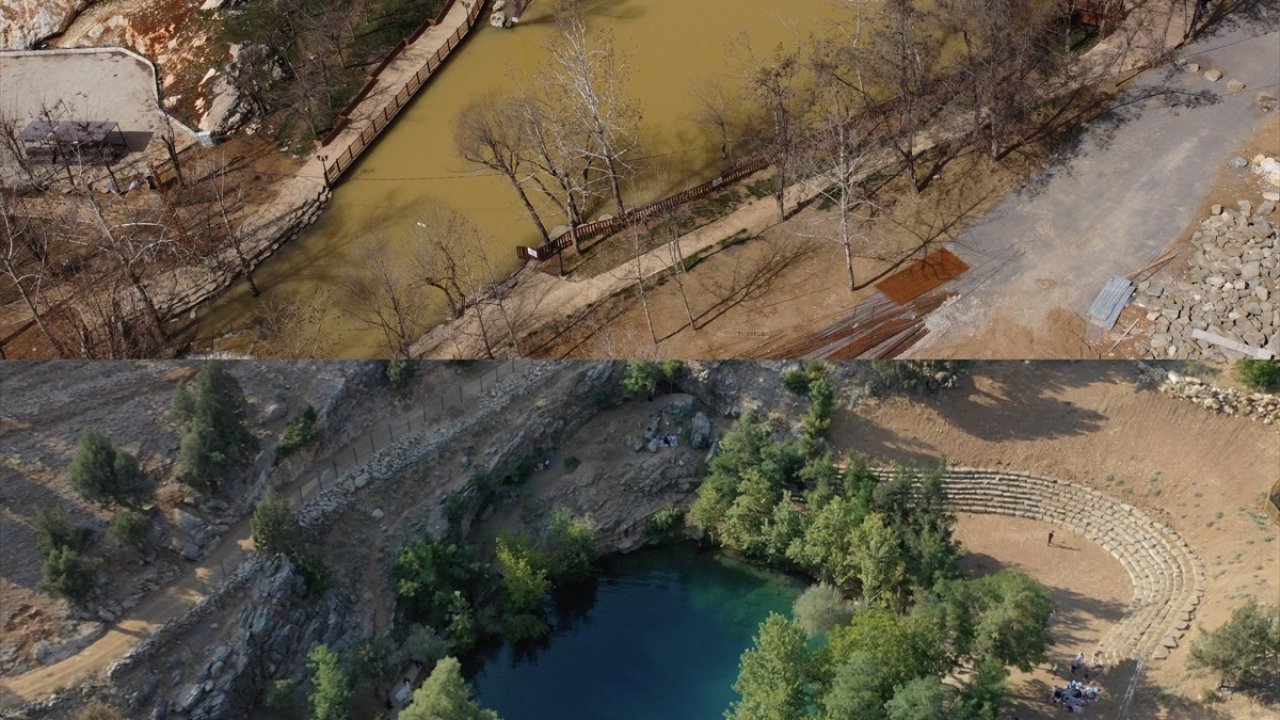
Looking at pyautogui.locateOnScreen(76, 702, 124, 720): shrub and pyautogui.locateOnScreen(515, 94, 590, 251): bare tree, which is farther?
pyautogui.locateOnScreen(515, 94, 590, 251): bare tree

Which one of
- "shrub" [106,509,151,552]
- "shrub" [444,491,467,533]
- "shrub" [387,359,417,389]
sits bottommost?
"shrub" [444,491,467,533]

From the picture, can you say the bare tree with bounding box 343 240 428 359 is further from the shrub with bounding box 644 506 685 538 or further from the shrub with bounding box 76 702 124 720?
the shrub with bounding box 76 702 124 720

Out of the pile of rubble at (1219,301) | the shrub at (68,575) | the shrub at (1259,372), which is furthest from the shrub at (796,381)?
the shrub at (68,575)

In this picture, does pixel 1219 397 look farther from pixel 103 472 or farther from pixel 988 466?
pixel 103 472

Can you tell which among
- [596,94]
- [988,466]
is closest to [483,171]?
[596,94]

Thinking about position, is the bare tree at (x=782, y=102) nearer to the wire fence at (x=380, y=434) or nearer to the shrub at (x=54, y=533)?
the wire fence at (x=380, y=434)

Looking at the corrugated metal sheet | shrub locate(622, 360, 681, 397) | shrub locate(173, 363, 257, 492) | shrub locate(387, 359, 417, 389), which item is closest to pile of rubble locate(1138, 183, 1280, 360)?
the corrugated metal sheet

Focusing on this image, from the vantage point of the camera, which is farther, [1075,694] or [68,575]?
[1075,694]
